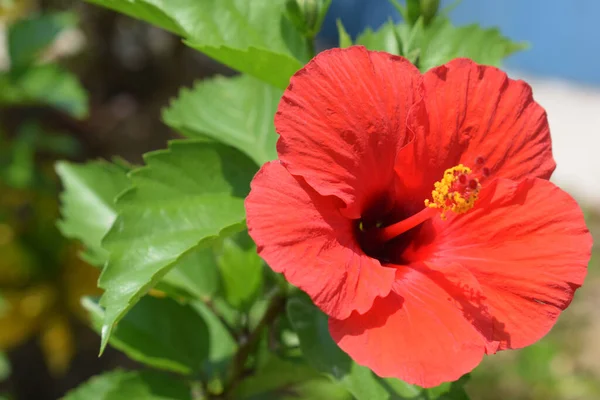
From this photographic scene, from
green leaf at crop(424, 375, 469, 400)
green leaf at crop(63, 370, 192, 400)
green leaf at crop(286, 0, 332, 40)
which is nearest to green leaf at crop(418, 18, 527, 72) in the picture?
green leaf at crop(286, 0, 332, 40)

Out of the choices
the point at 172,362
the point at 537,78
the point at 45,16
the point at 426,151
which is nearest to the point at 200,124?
the point at 172,362

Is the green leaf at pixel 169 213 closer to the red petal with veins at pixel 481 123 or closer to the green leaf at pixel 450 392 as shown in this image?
the red petal with veins at pixel 481 123

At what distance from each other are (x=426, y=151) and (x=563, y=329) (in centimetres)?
301

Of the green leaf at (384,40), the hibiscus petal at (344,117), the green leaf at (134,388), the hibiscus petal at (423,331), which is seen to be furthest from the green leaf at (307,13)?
the green leaf at (134,388)

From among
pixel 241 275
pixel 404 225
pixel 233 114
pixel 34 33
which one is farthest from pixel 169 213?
pixel 34 33

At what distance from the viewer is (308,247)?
0.82 m

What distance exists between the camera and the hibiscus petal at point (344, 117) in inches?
33.6

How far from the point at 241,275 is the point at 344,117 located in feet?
1.55

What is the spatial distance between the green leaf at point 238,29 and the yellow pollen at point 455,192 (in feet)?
0.94

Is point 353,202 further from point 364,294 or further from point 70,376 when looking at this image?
point 70,376

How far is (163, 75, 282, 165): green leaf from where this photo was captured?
4.27ft

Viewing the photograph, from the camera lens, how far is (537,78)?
5.34 meters

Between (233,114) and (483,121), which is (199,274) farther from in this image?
(483,121)

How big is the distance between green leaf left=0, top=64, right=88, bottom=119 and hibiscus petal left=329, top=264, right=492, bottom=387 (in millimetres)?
1490
